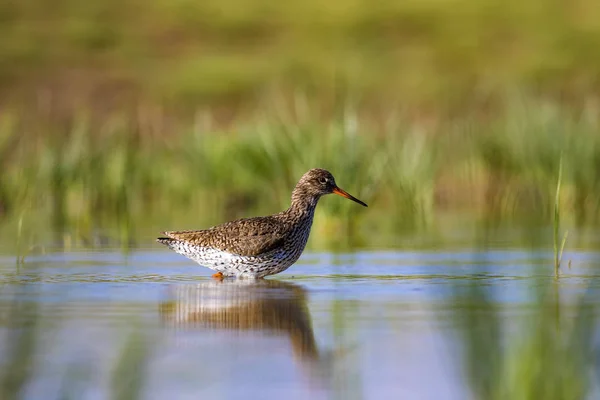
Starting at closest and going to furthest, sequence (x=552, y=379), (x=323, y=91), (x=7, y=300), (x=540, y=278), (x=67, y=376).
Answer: (x=552, y=379)
(x=67, y=376)
(x=7, y=300)
(x=540, y=278)
(x=323, y=91)

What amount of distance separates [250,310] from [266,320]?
0.44m

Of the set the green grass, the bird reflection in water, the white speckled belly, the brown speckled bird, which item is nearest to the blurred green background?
the green grass

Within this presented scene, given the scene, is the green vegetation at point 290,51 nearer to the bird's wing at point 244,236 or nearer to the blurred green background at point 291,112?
the blurred green background at point 291,112

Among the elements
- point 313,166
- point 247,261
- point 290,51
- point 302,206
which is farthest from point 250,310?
point 290,51

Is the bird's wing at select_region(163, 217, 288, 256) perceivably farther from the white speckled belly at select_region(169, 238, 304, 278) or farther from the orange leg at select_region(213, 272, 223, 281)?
the orange leg at select_region(213, 272, 223, 281)

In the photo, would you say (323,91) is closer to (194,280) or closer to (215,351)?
(194,280)

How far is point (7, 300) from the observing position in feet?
28.5

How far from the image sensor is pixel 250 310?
27.1ft

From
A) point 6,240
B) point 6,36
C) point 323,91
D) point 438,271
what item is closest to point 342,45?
point 323,91

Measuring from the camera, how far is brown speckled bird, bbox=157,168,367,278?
10.5 metres

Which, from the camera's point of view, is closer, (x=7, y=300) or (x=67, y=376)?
(x=67, y=376)

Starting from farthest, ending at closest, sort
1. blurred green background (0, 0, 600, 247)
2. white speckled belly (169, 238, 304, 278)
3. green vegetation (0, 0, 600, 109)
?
green vegetation (0, 0, 600, 109)
blurred green background (0, 0, 600, 247)
white speckled belly (169, 238, 304, 278)

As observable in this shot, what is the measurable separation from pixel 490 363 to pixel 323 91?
2559cm

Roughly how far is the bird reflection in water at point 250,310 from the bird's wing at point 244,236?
44 centimetres
